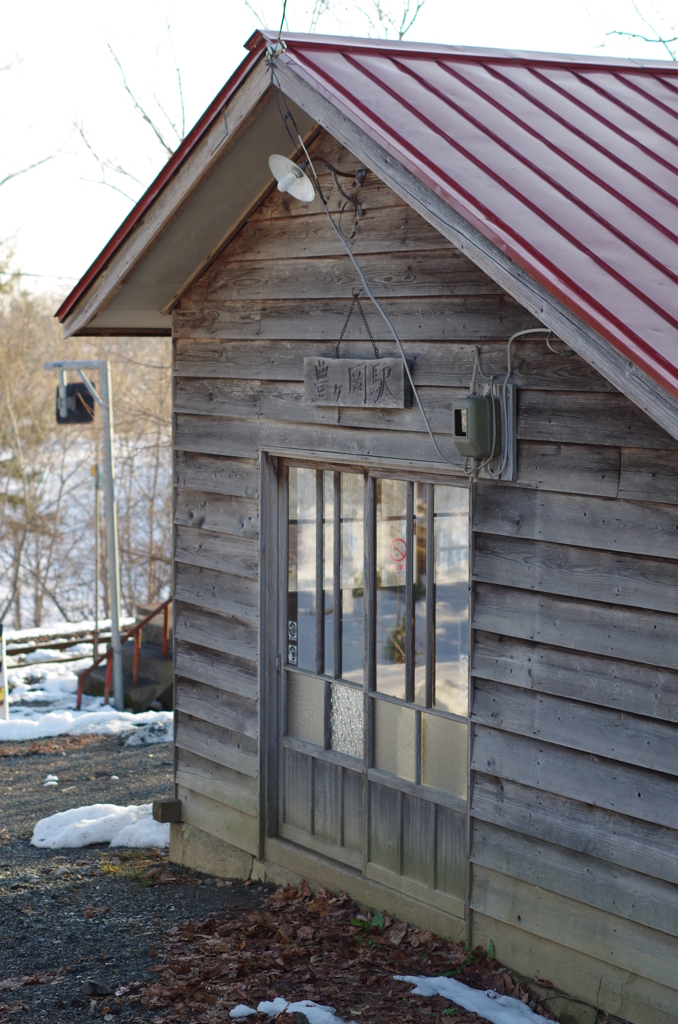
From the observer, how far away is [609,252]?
4184 millimetres

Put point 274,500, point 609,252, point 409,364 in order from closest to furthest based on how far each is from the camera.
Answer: point 609,252, point 409,364, point 274,500

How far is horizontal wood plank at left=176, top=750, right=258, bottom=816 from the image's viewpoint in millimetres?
6809

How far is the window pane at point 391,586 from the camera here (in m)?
5.85

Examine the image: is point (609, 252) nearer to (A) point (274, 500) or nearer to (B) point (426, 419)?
(B) point (426, 419)

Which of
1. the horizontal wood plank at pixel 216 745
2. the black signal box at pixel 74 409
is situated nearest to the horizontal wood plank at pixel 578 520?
the horizontal wood plank at pixel 216 745

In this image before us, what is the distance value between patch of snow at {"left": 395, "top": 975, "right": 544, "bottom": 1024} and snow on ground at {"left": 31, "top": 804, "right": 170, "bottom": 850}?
351 cm

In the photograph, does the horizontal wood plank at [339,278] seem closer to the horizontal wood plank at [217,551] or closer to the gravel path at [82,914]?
the horizontal wood plank at [217,551]

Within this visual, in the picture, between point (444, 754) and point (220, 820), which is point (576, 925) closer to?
point (444, 754)

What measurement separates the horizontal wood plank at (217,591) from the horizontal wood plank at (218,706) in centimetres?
57

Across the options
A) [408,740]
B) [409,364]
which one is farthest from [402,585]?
[409,364]

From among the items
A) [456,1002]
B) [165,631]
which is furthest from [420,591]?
[165,631]

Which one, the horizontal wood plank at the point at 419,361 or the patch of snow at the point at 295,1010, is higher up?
the horizontal wood plank at the point at 419,361

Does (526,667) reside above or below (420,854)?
above

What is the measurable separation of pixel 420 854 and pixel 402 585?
58.2 inches
